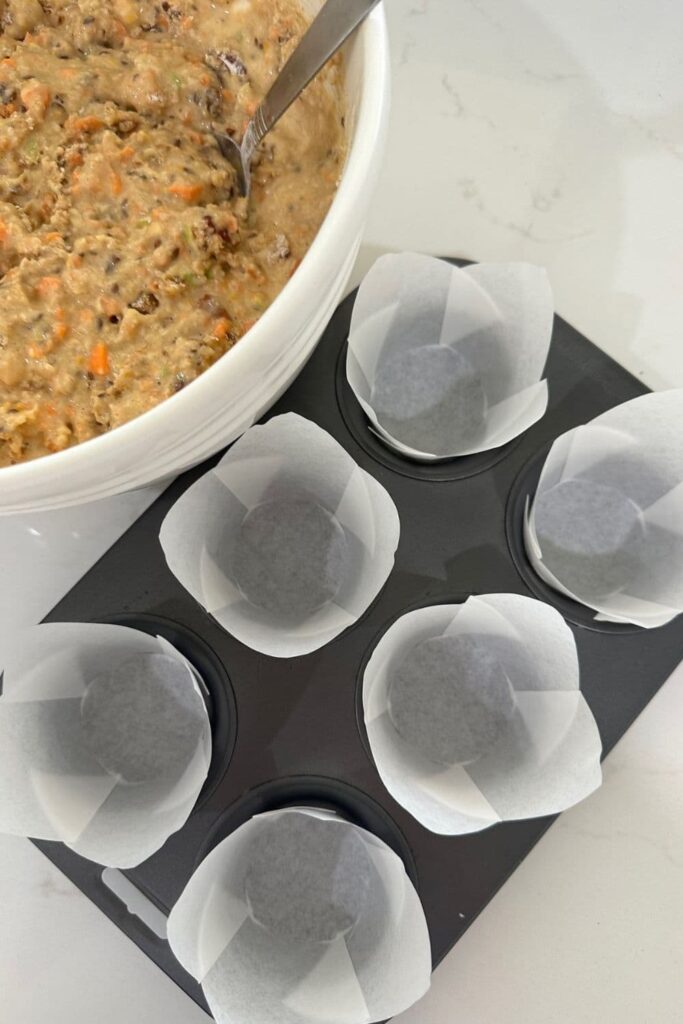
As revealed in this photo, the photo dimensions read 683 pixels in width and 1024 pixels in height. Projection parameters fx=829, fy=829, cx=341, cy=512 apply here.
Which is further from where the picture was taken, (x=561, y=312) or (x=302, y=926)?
(x=561, y=312)

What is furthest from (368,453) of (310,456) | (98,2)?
(98,2)

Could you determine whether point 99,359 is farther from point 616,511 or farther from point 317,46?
point 616,511

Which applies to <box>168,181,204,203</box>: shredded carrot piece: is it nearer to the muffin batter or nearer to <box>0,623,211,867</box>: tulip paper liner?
the muffin batter

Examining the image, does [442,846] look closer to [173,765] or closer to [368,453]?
[173,765]

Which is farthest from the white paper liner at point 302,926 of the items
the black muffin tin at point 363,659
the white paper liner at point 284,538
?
the white paper liner at point 284,538

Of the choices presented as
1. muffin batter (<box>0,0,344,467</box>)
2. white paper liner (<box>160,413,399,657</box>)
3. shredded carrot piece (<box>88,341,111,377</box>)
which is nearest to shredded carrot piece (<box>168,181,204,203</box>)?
muffin batter (<box>0,0,344,467</box>)

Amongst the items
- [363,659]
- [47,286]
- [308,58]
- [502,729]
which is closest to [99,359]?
[47,286]

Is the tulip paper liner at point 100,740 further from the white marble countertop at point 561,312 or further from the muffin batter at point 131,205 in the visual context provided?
the muffin batter at point 131,205
